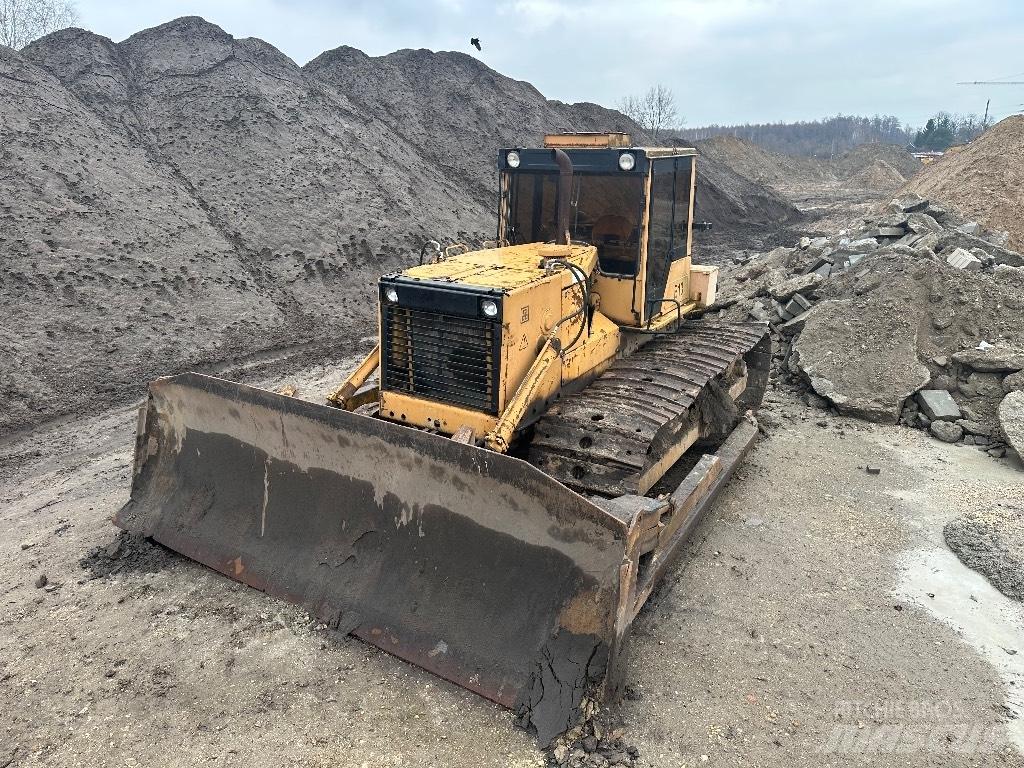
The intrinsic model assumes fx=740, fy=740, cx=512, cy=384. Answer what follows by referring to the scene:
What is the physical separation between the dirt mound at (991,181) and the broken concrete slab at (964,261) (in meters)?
6.39

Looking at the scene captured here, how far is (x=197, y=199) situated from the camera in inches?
613

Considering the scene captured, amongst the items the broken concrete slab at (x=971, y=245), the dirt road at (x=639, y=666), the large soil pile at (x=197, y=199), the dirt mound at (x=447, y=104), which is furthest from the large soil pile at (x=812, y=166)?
the dirt road at (x=639, y=666)

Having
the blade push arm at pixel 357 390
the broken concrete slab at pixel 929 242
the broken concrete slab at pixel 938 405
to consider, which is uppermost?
the broken concrete slab at pixel 929 242

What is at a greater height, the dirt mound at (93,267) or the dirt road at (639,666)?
the dirt mound at (93,267)

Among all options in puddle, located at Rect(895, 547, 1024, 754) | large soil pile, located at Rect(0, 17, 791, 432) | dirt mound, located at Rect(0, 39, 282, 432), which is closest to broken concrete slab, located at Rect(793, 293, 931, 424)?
puddle, located at Rect(895, 547, 1024, 754)

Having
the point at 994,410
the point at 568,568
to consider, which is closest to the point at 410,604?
the point at 568,568

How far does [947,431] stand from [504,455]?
6128 mm

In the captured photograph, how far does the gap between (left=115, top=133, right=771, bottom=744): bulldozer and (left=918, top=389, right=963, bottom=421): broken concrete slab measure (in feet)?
9.06

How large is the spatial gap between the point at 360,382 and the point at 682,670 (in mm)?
3205

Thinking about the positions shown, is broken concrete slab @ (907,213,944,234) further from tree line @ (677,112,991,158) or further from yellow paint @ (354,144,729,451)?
tree line @ (677,112,991,158)

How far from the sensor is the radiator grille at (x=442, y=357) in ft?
16.5

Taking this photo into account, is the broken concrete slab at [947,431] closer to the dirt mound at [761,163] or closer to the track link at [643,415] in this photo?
the track link at [643,415]

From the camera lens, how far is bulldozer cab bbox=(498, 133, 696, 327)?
237 inches

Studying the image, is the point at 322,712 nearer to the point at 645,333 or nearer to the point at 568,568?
the point at 568,568
